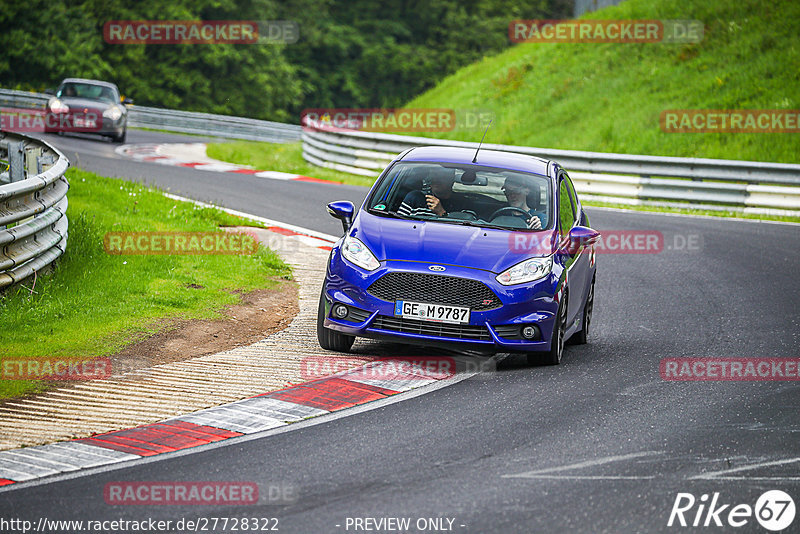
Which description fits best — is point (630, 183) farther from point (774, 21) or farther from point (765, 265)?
point (774, 21)

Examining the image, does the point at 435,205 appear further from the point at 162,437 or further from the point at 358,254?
the point at 162,437

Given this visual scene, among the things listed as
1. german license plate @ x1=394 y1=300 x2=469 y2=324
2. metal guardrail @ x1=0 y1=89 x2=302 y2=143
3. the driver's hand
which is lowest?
metal guardrail @ x1=0 y1=89 x2=302 y2=143

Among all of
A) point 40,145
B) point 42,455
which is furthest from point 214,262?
point 42,455

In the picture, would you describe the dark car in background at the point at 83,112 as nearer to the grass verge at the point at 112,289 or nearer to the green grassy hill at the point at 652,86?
the green grassy hill at the point at 652,86

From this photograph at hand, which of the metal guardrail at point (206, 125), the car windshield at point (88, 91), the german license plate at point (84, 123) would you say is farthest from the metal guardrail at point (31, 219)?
the metal guardrail at point (206, 125)

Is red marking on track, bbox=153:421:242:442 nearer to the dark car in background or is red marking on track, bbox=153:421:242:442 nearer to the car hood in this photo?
the car hood

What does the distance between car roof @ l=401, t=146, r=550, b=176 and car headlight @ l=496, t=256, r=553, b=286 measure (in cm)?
150

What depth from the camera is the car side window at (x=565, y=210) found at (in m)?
9.56

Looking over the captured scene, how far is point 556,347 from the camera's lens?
8797 mm

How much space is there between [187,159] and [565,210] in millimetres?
18337

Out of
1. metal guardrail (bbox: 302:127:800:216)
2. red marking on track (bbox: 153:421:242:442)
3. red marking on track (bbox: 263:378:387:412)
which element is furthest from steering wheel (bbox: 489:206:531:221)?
metal guardrail (bbox: 302:127:800:216)

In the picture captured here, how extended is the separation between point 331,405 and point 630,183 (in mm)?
15776

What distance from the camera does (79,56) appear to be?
4662cm

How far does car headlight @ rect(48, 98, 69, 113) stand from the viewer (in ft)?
94.3
